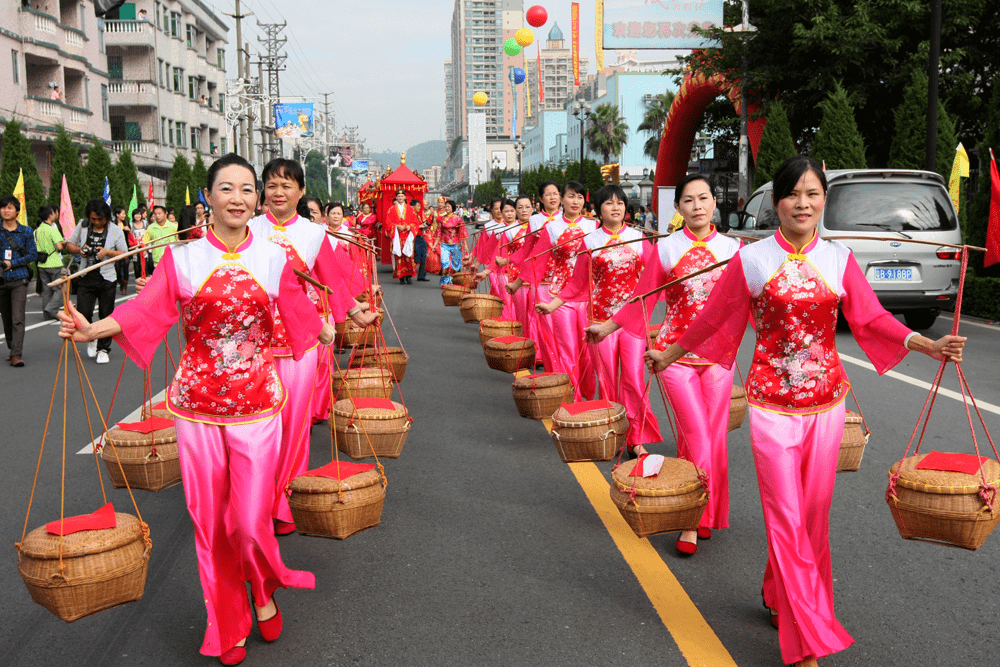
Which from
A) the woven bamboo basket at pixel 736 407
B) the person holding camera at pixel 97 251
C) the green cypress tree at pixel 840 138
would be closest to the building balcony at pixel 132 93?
the green cypress tree at pixel 840 138

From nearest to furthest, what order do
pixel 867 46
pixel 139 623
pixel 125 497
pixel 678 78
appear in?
1. pixel 139 623
2. pixel 125 497
3. pixel 867 46
4. pixel 678 78

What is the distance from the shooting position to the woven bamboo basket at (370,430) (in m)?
5.04

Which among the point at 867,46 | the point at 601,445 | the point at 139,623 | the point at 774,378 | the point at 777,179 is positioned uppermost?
the point at 867,46

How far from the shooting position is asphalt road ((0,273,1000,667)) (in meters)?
3.54

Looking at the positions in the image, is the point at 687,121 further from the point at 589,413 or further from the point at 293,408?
the point at 293,408

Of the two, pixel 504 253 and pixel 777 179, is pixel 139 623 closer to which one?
pixel 777 179

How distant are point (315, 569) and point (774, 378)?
232cm

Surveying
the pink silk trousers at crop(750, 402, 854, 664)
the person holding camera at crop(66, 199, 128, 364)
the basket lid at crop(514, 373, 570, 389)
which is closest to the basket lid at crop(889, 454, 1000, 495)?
the pink silk trousers at crop(750, 402, 854, 664)

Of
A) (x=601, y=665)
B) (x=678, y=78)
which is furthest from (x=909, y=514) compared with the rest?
(x=678, y=78)

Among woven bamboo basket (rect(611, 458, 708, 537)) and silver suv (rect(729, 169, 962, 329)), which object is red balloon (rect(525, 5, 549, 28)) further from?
woven bamboo basket (rect(611, 458, 708, 537))

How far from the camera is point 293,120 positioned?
5944 cm

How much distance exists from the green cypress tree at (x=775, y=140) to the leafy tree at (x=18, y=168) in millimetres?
17735

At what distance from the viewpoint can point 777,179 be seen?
350cm

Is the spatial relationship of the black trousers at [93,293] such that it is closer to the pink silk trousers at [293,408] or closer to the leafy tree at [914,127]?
the pink silk trousers at [293,408]
